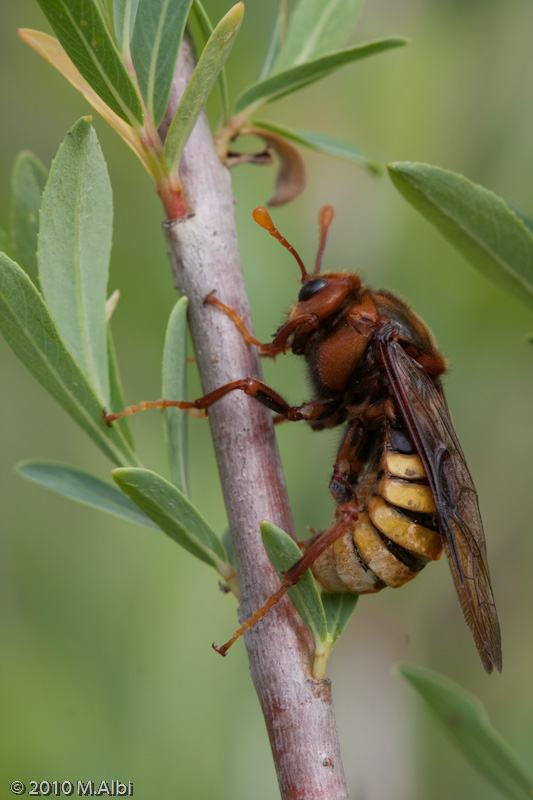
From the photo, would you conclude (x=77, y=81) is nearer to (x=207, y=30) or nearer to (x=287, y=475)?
(x=207, y=30)

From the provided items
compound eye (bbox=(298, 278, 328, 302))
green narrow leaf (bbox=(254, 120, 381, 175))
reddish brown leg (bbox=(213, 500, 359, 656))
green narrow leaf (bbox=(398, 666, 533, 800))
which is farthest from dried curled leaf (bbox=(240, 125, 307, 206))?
green narrow leaf (bbox=(398, 666, 533, 800))

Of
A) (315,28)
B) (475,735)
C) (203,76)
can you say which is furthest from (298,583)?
(315,28)

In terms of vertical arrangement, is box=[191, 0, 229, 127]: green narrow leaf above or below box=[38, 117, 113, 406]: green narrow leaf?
above

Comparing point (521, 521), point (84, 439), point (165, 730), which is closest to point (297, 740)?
point (165, 730)

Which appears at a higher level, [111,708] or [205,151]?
[205,151]

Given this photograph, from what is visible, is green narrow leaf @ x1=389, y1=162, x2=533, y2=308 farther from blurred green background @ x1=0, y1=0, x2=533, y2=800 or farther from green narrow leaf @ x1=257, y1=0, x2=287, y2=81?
blurred green background @ x1=0, y1=0, x2=533, y2=800

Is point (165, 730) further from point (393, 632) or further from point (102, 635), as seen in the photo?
point (393, 632)
